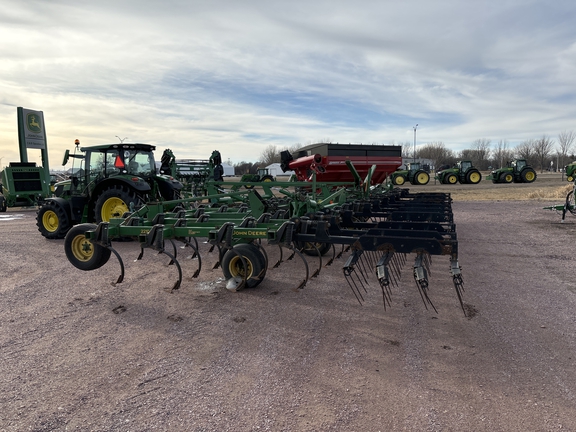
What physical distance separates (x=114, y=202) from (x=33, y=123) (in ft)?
39.6

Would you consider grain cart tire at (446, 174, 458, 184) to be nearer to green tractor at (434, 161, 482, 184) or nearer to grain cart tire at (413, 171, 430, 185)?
green tractor at (434, 161, 482, 184)

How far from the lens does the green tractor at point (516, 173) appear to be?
2947 cm

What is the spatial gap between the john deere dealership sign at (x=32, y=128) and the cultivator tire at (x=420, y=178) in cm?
2349

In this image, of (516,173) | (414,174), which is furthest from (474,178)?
(414,174)

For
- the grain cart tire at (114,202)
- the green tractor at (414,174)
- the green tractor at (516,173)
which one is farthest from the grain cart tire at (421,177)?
the grain cart tire at (114,202)

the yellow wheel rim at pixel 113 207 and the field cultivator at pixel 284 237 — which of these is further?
the yellow wheel rim at pixel 113 207

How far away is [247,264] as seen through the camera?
4.66m

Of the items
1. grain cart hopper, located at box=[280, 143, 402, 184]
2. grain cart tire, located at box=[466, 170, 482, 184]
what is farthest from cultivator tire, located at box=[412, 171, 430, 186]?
grain cart hopper, located at box=[280, 143, 402, 184]

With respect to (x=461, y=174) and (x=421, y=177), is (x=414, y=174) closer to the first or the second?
(x=421, y=177)

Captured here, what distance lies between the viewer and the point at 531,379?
104 inches

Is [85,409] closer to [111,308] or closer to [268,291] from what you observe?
[111,308]

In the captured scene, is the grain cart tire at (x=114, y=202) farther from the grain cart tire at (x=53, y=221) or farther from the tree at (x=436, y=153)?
the tree at (x=436, y=153)

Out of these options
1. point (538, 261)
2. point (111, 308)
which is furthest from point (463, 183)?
point (111, 308)

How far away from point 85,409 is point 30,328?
65.0 inches
